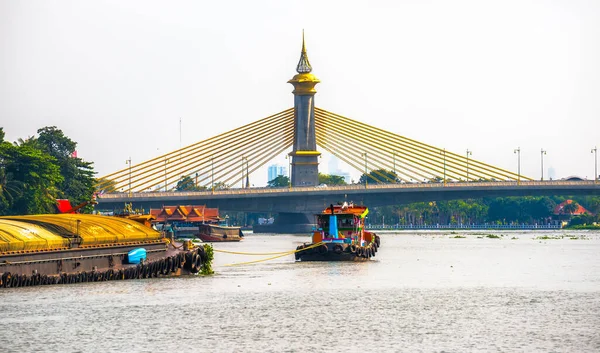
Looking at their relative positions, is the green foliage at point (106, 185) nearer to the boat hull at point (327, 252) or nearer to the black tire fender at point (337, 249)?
the boat hull at point (327, 252)

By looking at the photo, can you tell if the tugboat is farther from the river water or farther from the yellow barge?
the yellow barge

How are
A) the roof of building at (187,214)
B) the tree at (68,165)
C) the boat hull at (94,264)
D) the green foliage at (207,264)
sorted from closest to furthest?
the boat hull at (94,264), the green foliage at (207,264), the tree at (68,165), the roof of building at (187,214)

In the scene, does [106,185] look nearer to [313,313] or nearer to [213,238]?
[213,238]

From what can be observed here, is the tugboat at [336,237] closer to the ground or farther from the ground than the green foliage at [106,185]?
closer to the ground

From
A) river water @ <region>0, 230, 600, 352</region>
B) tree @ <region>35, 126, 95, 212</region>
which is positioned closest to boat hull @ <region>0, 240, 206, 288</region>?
river water @ <region>0, 230, 600, 352</region>

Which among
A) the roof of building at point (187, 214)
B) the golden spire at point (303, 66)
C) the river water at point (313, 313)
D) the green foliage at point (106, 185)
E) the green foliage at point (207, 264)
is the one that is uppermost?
the golden spire at point (303, 66)

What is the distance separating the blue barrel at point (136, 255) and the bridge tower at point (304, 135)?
11625cm

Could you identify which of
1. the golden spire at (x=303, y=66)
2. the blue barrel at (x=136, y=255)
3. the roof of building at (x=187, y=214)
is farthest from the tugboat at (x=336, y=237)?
the golden spire at (x=303, y=66)

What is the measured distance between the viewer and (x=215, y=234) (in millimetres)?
158250

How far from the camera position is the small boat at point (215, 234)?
15662cm

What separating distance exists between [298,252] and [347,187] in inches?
3801

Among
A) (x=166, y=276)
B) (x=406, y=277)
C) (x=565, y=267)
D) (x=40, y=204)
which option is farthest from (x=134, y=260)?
(x=40, y=204)

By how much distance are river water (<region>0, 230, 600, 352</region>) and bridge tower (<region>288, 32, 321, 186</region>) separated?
106792 millimetres

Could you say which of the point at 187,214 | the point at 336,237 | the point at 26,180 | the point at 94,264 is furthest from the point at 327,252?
the point at 187,214
